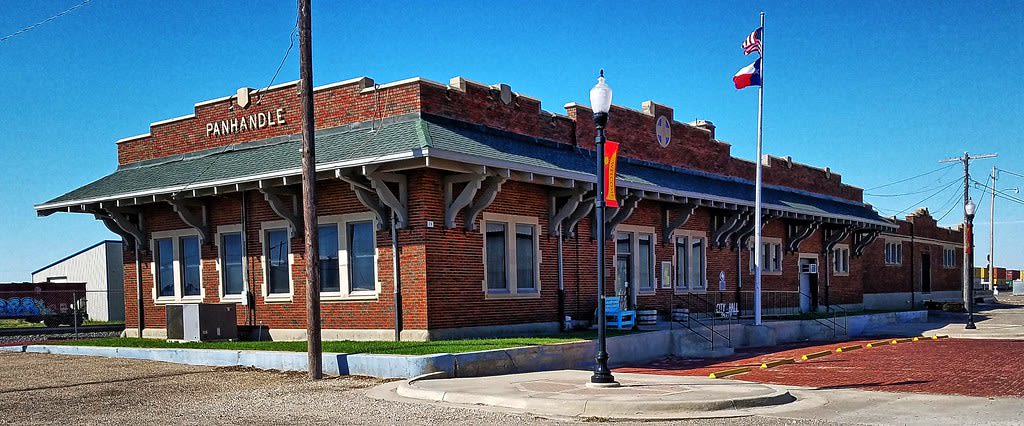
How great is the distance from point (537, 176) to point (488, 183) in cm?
125

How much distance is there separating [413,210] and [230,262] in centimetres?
658

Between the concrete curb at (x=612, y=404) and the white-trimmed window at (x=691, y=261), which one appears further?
the white-trimmed window at (x=691, y=261)

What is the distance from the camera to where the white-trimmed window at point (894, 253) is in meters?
46.7

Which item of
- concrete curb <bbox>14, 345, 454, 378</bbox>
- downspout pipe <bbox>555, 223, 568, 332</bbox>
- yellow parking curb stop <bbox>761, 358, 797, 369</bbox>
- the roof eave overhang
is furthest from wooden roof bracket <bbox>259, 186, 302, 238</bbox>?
yellow parking curb stop <bbox>761, 358, 797, 369</bbox>

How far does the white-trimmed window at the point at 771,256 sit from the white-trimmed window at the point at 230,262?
18241 millimetres

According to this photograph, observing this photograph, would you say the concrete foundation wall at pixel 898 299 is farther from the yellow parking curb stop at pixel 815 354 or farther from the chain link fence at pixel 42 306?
the chain link fence at pixel 42 306

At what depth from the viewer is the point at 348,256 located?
2016 cm

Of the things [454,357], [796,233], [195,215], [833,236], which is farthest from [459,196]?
[833,236]

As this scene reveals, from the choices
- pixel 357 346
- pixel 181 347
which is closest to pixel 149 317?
pixel 181 347

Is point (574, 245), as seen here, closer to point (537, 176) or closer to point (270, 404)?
point (537, 176)

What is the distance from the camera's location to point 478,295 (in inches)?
786

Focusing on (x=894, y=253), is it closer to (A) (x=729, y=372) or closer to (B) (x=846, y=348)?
(B) (x=846, y=348)

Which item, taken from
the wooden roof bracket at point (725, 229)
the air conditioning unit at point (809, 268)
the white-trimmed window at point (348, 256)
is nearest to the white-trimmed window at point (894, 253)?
the air conditioning unit at point (809, 268)

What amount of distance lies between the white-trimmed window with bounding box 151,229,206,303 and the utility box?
5.59 ft
